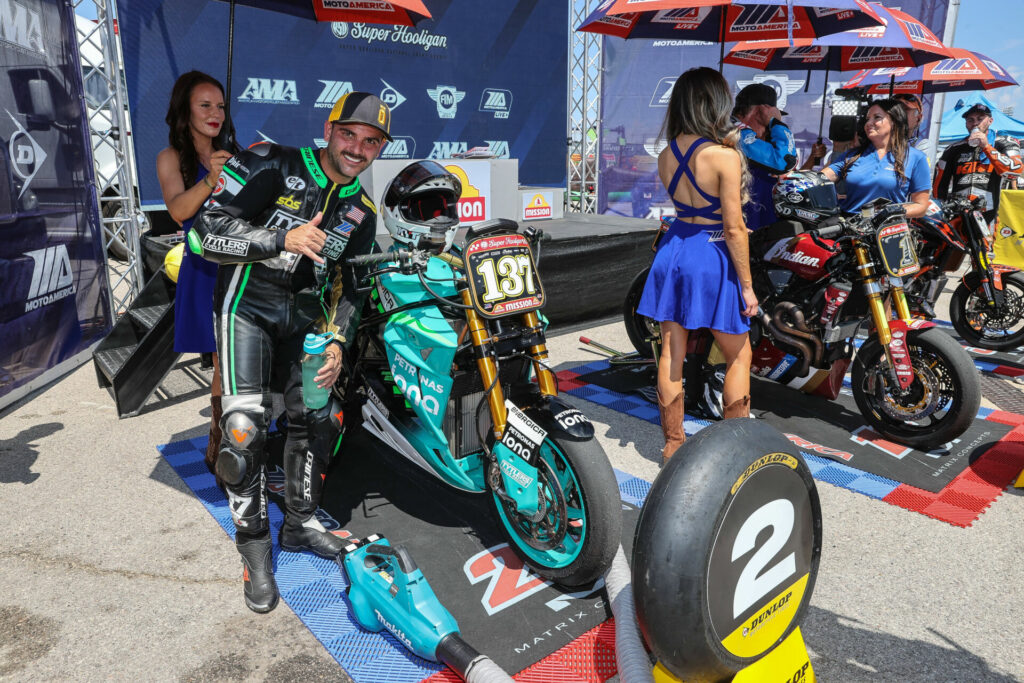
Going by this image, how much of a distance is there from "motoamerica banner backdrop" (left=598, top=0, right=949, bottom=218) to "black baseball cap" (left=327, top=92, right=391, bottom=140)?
413 inches

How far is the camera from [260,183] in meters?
2.59

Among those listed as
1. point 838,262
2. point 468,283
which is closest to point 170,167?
point 468,283

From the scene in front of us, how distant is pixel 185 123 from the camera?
3.37m

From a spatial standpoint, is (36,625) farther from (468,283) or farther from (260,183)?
(468,283)

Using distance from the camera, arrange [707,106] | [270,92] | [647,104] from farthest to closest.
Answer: [647,104] → [270,92] → [707,106]

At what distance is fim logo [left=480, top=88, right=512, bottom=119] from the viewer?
11.2 meters

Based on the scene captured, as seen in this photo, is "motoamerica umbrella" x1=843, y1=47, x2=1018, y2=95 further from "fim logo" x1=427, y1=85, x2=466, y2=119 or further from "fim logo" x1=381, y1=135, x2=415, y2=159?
"fim logo" x1=381, y1=135, x2=415, y2=159

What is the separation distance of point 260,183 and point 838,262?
11.4ft

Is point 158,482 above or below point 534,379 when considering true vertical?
below

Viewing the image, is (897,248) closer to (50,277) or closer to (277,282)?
(277,282)

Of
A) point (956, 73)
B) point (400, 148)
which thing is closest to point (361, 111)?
point (956, 73)

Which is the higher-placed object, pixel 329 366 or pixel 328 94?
pixel 328 94

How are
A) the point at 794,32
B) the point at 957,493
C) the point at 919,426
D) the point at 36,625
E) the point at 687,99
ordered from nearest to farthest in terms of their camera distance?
1. the point at 36,625
2. the point at 687,99
3. the point at 957,493
4. the point at 919,426
5. the point at 794,32

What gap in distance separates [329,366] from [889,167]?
4.15 m
